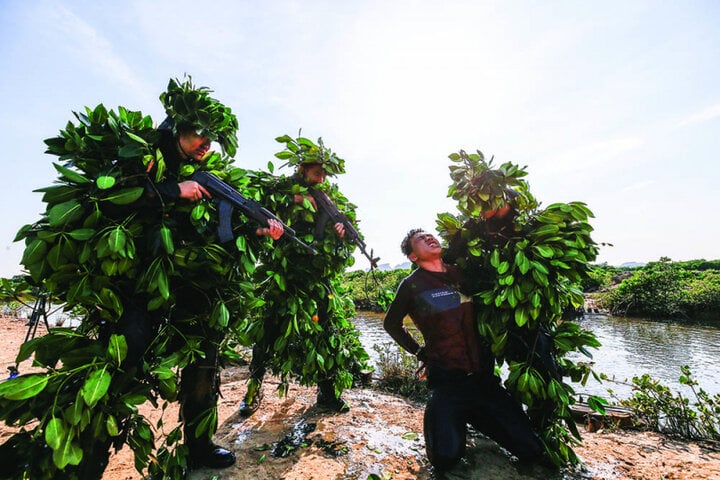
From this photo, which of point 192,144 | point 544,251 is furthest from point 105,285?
point 544,251

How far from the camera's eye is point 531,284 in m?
2.66

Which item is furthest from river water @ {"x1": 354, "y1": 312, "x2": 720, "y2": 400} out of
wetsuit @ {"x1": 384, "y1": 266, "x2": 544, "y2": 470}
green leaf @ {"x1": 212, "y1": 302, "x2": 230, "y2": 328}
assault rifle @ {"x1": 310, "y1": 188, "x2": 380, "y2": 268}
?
green leaf @ {"x1": 212, "y1": 302, "x2": 230, "y2": 328}

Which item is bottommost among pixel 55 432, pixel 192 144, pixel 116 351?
pixel 55 432

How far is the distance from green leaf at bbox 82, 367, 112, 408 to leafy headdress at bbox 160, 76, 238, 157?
5.50 feet

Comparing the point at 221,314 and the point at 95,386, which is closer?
the point at 95,386

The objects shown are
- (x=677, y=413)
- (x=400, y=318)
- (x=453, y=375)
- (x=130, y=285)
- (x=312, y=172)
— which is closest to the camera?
(x=130, y=285)

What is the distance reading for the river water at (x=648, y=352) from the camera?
560 centimetres

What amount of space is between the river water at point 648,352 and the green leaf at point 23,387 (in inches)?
191

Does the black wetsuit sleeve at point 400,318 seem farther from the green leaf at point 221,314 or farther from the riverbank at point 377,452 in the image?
the green leaf at point 221,314

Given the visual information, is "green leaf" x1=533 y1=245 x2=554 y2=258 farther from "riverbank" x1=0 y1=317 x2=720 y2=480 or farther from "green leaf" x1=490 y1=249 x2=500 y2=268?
"riverbank" x1=0 y1=317 x2=720 y2=480

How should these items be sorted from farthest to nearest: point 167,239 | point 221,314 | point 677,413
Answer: point 677,413 < point 221,314 < point 167,239

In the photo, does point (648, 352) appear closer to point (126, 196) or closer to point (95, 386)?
point (95, 386)

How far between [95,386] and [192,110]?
1.89m

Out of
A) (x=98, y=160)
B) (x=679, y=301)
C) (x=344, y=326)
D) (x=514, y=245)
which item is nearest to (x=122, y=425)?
(x=98, y=160)
